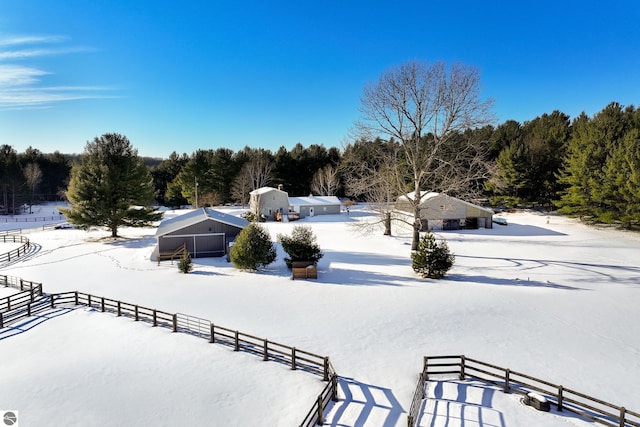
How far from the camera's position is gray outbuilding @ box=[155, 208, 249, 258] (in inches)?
1040

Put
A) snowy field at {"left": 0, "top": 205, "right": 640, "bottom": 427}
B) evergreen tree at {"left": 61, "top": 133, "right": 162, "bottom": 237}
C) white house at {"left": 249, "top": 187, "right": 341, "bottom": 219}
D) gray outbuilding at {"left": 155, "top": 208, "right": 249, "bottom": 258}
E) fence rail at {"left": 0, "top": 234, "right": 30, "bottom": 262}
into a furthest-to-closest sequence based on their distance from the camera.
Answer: white house at {"left": 249, "top": 187, "right": 341, "bottom": 219}, evergreen tree at {"left": 61, "top": 133, "right": 162, "bottom": 237}, fence rail at {"left": 0, "top": 234, "right": 30, "bottom": 262}, gray outbuilding at {"left": 155, "top": 208, "right": 249, "bottom": 258}, snowy field at {"left": 0, "top": 205, "right": 640, "bottom": 427}

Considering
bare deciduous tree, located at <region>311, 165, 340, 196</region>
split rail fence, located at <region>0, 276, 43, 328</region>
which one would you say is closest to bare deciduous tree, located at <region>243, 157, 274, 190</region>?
bare deciduous tree, located at <region>311, 165, 340, 196</region>

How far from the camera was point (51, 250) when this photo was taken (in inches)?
1179

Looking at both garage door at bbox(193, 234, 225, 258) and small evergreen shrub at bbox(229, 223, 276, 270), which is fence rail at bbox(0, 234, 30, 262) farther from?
small evergreen shrub at bbox(229, 223, 276, 270)

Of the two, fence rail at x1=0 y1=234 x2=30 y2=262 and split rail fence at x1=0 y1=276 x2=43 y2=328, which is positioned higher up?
fence rail at x1=0 y1=234 x2=30 y2=262

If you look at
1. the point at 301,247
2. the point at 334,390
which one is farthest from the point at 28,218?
the point at 334,390

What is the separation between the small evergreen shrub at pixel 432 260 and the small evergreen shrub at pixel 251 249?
355 inches

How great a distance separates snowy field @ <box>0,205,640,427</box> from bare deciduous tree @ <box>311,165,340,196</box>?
39847 mm

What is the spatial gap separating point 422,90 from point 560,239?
19261 mm

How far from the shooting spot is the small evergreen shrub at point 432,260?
2097cm

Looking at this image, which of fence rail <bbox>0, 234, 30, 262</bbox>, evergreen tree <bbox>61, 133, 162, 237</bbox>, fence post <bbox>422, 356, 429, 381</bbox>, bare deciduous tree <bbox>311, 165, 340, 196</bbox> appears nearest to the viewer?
fence post <bbox>422, 356, 429, 381</bbox>

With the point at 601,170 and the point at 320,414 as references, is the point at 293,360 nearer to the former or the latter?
the point at 320,414

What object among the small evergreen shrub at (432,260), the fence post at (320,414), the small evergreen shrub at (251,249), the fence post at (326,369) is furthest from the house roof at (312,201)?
the fence post at (320,414)

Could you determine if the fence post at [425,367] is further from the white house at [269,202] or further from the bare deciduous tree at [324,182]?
the bare deciduous tree at [324,182]
